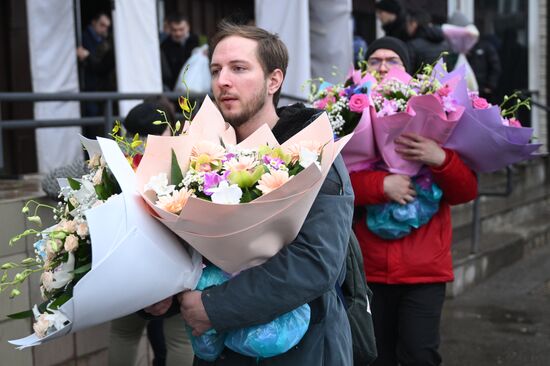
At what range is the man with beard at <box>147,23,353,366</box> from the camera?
2576 mm

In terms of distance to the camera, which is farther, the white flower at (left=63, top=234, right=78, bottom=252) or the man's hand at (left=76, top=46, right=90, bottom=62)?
the man's hand at (left=76, top=46, right=90, bottom=62)

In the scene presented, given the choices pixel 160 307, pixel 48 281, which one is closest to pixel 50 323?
pixel 48 281

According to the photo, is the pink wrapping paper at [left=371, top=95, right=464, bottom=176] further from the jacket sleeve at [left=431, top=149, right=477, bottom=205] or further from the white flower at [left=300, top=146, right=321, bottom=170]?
the white flower at [left=300, top=146, right=321, bottom=170]

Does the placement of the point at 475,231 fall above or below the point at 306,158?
below

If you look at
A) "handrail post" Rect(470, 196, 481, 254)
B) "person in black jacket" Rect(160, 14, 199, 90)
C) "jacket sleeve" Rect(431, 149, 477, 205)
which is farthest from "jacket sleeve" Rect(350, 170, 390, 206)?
"person in black jacket" Rect(160, 14, 199, 90)

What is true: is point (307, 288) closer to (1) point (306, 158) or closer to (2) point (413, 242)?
(1) point (306, 158)

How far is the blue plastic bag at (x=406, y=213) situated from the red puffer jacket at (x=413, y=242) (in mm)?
51

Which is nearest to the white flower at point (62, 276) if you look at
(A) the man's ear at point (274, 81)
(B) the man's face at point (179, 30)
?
(A) the man's ear at point (274, 81)

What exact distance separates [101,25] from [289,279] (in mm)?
6358

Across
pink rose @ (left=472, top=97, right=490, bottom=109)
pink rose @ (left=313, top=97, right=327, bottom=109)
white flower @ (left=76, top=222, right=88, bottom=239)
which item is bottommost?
white flower @ (left=76, top=222, right=88, bottom=239)

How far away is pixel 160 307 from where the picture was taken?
267cm

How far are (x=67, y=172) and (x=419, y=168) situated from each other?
179 cm

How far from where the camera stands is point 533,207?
35.3ft

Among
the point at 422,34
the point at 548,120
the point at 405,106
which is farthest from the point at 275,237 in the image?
the point at 548,120
